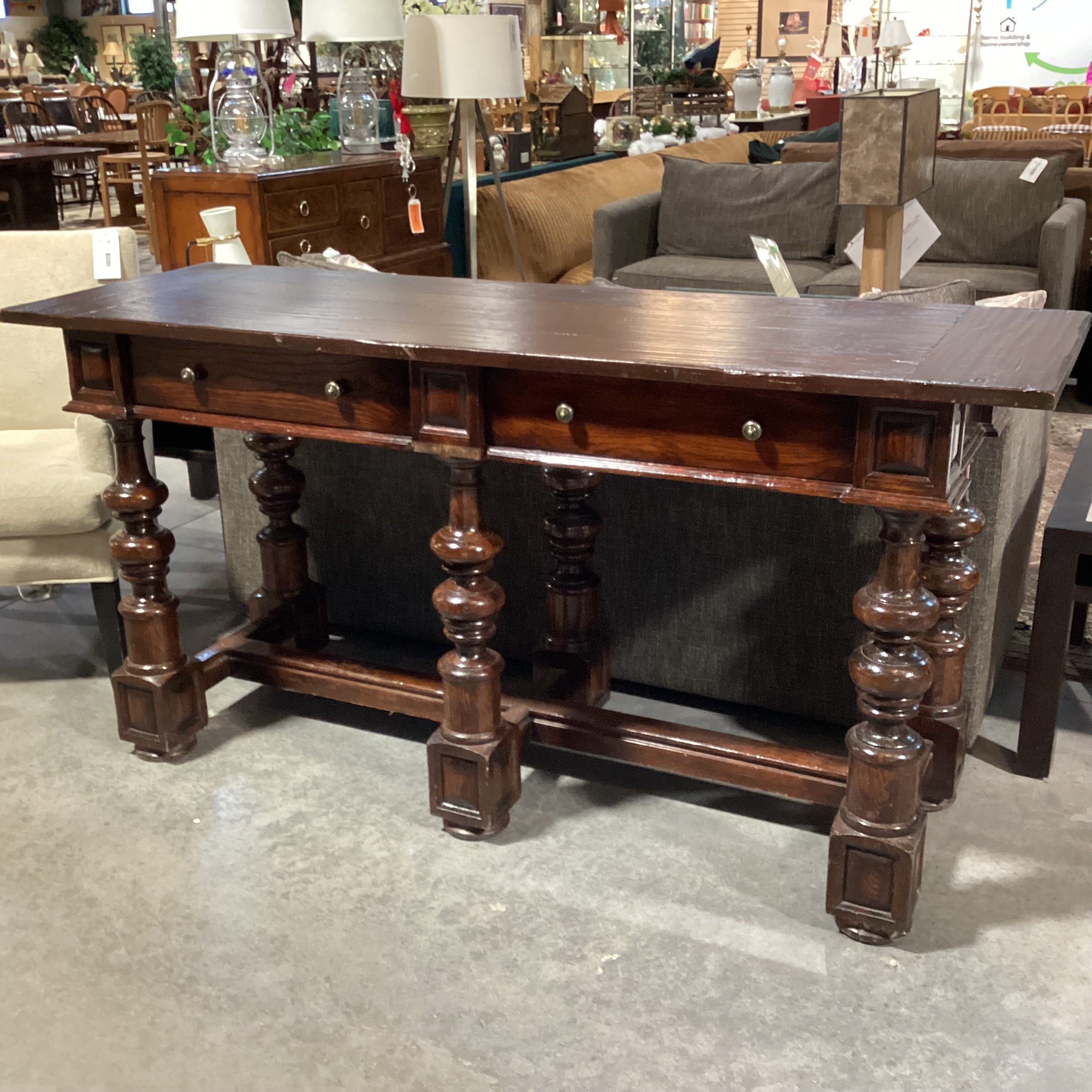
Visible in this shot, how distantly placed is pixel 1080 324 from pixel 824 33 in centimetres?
1351

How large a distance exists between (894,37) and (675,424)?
10192 mm

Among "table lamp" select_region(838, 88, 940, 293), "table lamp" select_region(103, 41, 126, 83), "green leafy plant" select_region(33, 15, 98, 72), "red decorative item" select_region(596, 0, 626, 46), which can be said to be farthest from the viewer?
"table lamp" select_region(103, 41, 126, 83)

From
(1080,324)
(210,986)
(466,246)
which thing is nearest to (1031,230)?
(466,246)

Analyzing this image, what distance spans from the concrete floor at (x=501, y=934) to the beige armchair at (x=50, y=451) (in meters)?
0.35

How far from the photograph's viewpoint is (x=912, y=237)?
7.39 ft

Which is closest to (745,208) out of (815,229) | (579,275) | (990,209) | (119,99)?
(815,229)

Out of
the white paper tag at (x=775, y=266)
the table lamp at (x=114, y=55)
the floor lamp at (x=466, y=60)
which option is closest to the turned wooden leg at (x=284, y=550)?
the white paper tag at (x=775, y=266)

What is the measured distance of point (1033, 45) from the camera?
12.8 metres

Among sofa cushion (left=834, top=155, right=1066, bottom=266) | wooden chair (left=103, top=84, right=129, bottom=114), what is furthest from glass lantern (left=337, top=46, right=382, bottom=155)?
wooden chair (left=103, top=84, right=129, bottom=114)

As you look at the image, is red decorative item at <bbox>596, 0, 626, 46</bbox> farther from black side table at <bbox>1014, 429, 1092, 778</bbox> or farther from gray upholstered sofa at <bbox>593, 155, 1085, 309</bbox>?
black side table at <bbox>1014, 429, 1092, 778</bbox>

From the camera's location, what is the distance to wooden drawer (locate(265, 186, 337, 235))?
4.35 meters

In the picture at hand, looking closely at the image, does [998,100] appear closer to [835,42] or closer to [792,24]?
[835,42]

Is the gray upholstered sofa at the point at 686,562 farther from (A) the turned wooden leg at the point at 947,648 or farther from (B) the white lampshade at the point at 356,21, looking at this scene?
(B) the white lampshade at the point at 356,21

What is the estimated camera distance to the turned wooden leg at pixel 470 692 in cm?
190
